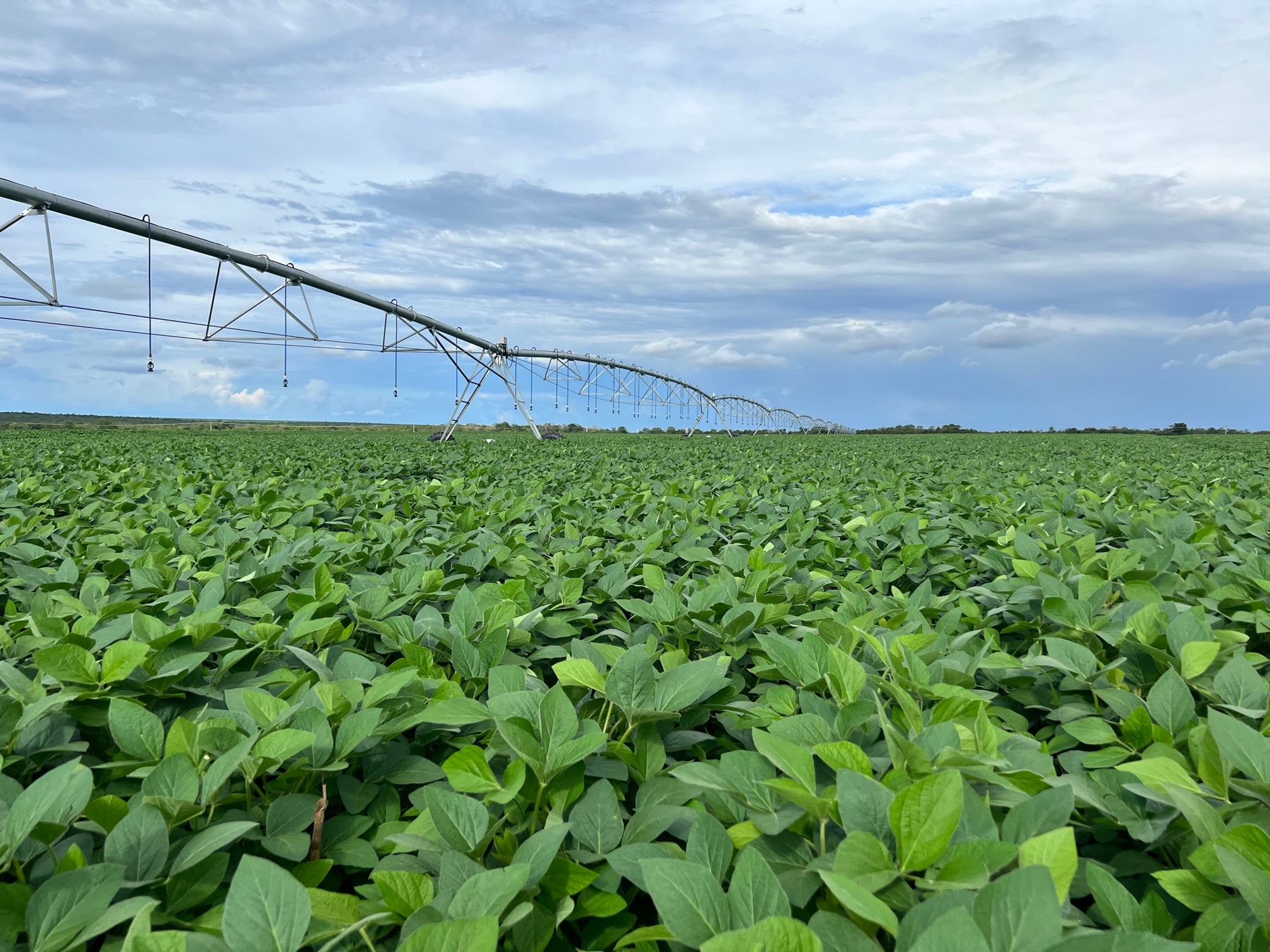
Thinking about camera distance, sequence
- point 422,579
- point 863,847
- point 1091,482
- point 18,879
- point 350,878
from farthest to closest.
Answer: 1. point 1091,482
2. point 422,579
3. point 350,878
4. point 18,879
5. point 863,847

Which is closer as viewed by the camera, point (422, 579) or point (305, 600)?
point (305, 600)

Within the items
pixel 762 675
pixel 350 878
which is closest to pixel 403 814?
pixel 350 878

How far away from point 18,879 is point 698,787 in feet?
3.22

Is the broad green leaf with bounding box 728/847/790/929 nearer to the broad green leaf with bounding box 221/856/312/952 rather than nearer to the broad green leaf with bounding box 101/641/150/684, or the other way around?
the broad green leaf with bounding box 221/856/312/952

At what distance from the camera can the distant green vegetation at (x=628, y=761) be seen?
904 millimetres

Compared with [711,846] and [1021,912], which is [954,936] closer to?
[1021,912]

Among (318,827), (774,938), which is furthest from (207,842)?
(774,938)

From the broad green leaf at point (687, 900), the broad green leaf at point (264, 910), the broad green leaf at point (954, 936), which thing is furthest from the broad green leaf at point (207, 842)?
the broad green leaf at point (954, 936)

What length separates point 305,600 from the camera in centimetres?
212

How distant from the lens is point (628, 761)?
133 centimetres

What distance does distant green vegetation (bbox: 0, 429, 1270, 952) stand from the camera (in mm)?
904

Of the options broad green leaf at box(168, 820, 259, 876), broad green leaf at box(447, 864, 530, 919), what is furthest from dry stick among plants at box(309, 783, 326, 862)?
broad green leaf at box(447, 864, 530, 919)

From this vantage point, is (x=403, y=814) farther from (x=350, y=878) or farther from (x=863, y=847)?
(x=863, y=847)

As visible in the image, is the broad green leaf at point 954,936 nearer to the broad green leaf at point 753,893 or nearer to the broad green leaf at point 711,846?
the broad green leaf at point 753,893
